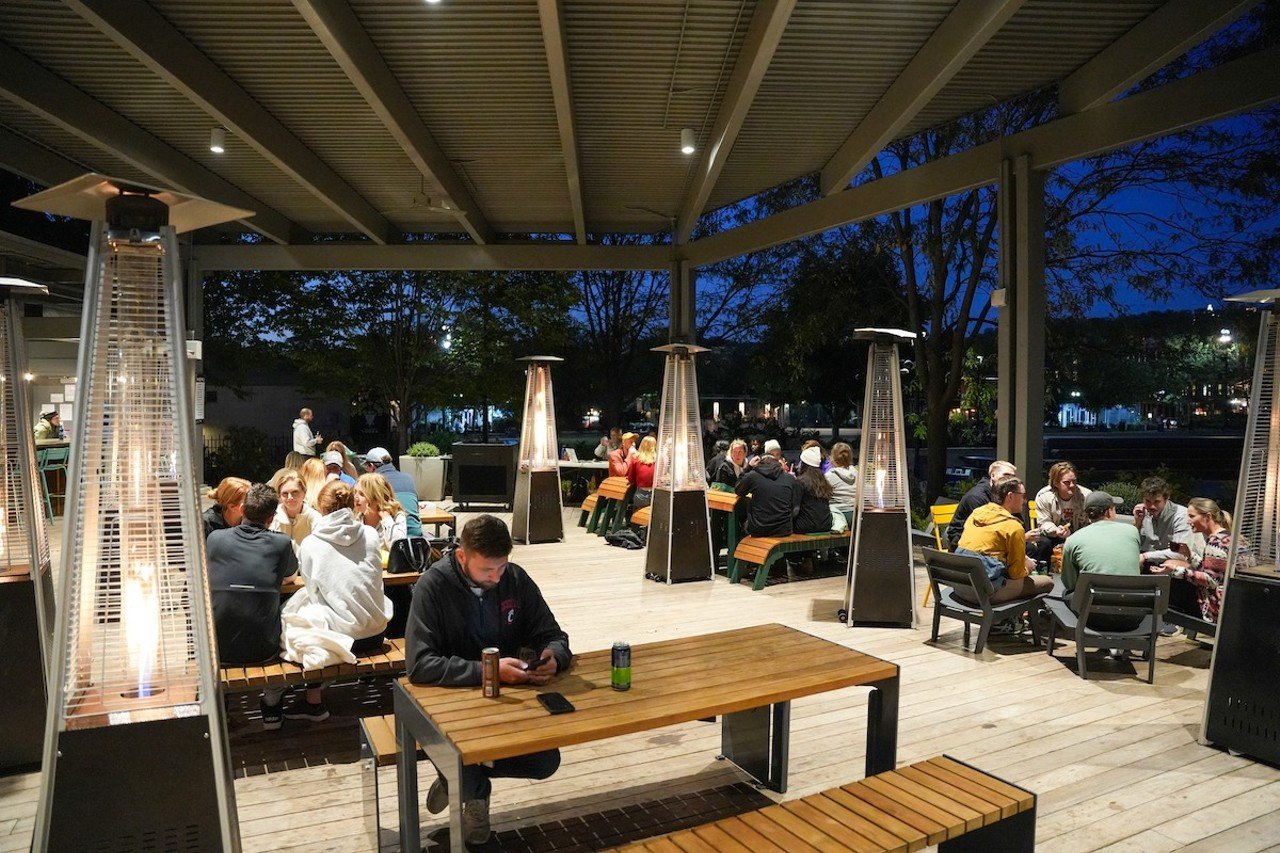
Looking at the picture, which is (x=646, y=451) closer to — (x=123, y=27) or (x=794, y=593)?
(x=794, y=593)

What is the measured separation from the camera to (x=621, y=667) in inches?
115

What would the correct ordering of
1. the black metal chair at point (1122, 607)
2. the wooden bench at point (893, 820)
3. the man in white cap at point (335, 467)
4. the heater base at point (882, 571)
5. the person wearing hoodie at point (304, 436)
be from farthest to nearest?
the person wearing hoodie at point (304, 436), the man in white cap at point (335, 467), the heater base at point (882, 571), the black metal chair at point (1122, 607), the wooden bench at point (893, 820)

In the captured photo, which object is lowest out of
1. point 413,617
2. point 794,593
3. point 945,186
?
point 794,593

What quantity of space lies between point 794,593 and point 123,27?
7.00 meters

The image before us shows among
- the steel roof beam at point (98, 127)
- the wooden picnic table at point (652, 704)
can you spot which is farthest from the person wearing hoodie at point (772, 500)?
the steel roof beam at point (98, 127)

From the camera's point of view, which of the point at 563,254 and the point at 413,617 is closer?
the point at 413,617

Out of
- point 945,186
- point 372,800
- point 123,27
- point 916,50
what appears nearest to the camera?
point 372,800

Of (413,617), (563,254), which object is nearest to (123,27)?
(413,617)

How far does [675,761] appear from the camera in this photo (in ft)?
13.1

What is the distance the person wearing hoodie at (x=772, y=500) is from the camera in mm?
7918

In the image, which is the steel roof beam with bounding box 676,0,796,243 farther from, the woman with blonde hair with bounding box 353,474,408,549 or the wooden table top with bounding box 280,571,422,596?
the wooden table top with bounding box 280,571,422,596

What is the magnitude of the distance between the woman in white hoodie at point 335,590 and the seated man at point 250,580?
11 centimetres

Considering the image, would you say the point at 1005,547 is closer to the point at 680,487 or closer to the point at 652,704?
the point at 680,487

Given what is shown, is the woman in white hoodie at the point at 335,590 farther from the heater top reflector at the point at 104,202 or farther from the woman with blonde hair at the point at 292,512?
the heater top reflector at the point at 104,202
